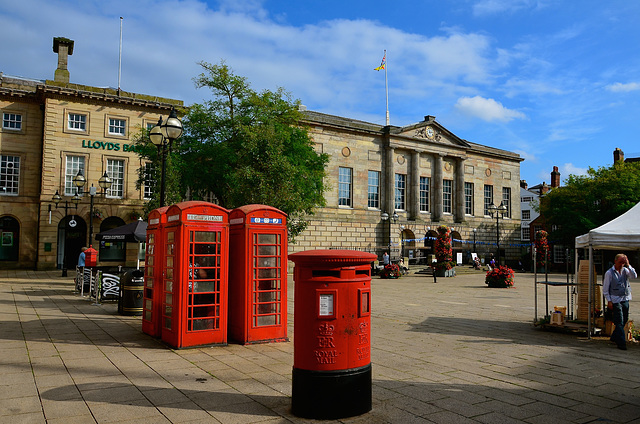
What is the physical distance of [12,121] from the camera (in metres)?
33.2

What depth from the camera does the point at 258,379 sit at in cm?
646

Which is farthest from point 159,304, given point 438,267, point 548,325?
point 438,267

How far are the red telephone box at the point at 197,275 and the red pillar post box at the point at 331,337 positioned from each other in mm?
3522

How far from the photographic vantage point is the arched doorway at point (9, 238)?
107 feet

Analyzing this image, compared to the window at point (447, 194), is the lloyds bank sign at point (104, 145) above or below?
above

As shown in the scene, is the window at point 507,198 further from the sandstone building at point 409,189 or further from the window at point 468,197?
the window at point 468,197

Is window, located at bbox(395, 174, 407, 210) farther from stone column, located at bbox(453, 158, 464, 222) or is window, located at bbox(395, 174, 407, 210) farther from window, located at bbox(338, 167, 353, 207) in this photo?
stone column, located at bbox(453, 158, 464, 222)

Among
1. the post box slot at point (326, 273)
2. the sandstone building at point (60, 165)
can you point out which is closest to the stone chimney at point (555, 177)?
the sandstone building at point (60, 165)

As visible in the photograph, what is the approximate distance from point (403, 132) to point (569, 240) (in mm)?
18631

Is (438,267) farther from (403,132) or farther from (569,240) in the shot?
(569,240)

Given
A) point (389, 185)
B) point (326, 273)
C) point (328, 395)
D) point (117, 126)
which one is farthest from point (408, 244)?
point (328, 395)

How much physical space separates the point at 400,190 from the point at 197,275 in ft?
127

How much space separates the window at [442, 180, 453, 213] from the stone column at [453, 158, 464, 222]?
53cm

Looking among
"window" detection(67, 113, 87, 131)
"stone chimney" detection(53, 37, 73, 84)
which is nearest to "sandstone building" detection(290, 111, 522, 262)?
"window" detection(67, 113, 87, 131)
